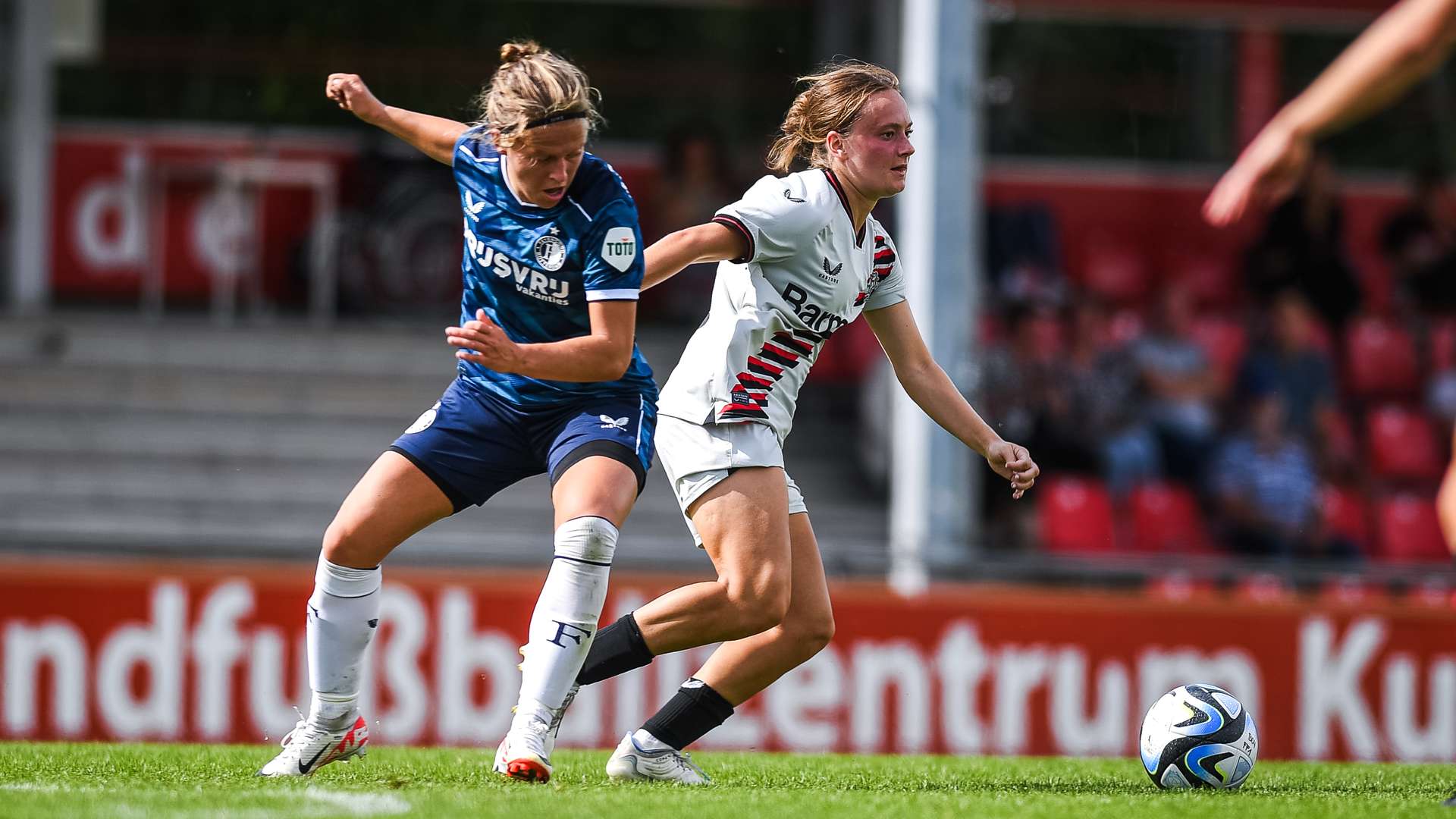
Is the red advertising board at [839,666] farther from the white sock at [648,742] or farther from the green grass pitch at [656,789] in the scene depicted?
the white sock at [648,742]

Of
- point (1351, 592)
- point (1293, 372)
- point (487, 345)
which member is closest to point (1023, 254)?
point (1293, 372)

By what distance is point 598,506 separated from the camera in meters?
4.67

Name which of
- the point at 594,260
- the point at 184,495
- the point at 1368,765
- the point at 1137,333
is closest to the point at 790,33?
the point at 1137,333

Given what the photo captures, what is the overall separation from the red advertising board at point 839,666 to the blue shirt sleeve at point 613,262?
13.8ft

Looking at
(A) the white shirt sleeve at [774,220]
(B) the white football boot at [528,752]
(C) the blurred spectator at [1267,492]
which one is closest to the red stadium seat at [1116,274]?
(C) the blurred spectator at [1267,492]

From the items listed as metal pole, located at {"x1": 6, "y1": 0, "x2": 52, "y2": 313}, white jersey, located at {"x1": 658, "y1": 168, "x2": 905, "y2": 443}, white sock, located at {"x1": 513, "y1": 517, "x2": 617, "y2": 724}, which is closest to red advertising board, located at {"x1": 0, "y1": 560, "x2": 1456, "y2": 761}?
white jersey, located at {"x1": 658, "y1": 168, "x2": 905, "y2": 443}

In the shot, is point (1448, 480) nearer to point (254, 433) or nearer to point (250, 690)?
point (250, 690)

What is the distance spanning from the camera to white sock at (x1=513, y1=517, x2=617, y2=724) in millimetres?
4660

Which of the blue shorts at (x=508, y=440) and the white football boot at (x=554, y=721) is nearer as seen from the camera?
the white football boot at (x=554, y=721)

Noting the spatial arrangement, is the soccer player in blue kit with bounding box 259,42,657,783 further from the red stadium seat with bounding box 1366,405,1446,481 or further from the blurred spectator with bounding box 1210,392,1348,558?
the red stadium seat with bounding box 1366,405,1446,481

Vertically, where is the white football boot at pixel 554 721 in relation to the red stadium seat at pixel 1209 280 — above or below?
below

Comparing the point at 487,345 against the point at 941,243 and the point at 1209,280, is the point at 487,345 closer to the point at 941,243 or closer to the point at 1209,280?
the point at 941,243

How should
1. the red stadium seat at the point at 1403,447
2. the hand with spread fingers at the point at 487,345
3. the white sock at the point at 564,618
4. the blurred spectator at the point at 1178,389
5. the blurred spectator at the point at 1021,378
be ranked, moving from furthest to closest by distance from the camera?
the red stadium seat at the point at 1403,447 → the blurred spectator at the point at 1178,389 → the blurred spectator at the point at 1021,378 → the white sock at the point at 564,618 → the hand with spread fingers at the point at 487,345

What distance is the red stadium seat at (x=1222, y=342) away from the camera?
11805mm
